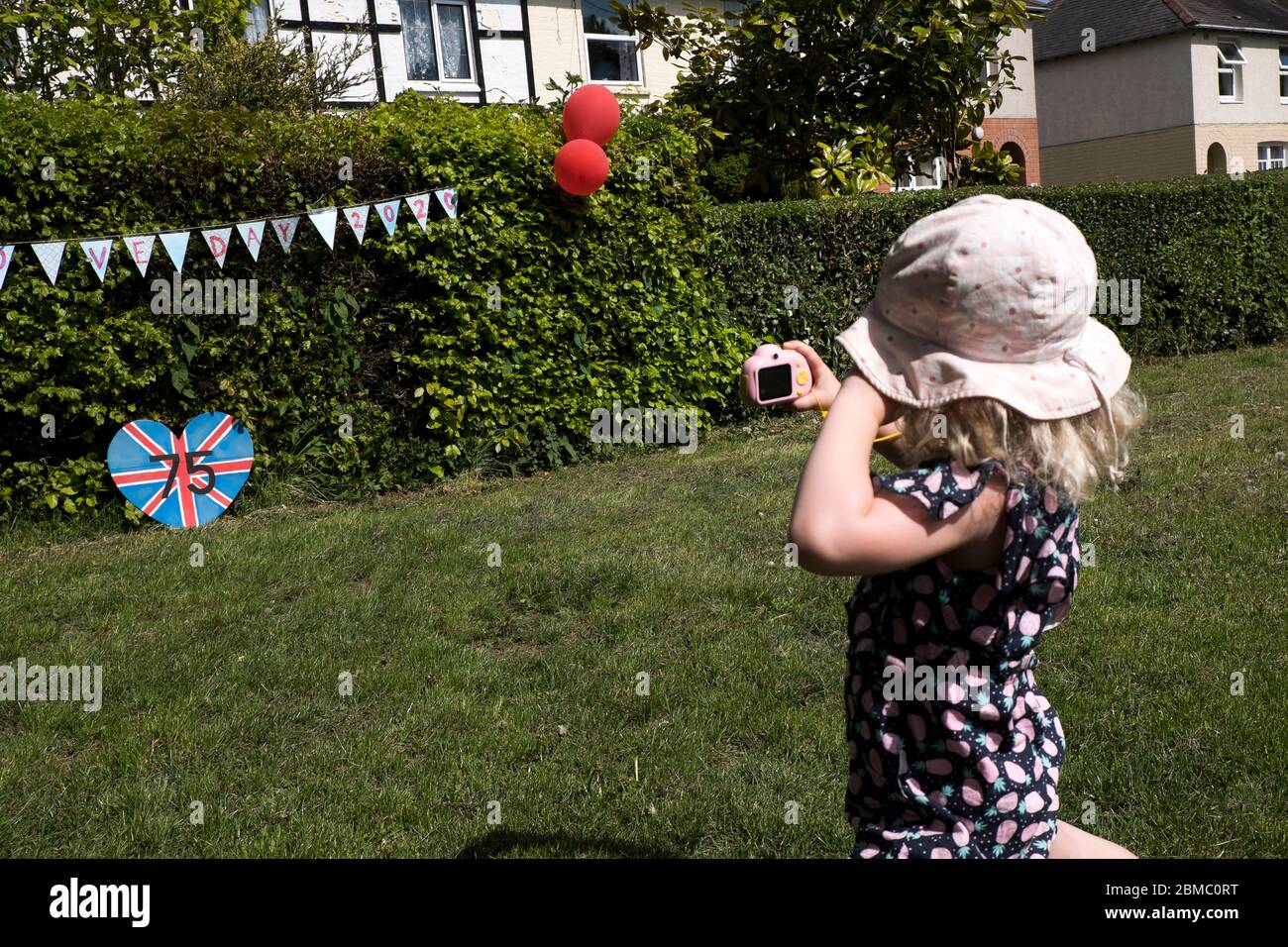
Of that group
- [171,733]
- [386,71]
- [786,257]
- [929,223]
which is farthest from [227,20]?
[929,223]

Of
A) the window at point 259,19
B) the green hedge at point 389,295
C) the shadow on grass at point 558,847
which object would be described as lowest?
the shadow on grass at point 558,847

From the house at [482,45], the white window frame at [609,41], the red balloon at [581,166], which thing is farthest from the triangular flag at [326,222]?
the white window frame at [609,41]

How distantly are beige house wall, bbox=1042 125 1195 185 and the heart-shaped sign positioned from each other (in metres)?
29.6

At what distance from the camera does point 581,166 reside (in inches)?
327

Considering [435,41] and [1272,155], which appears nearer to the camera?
[435,41]

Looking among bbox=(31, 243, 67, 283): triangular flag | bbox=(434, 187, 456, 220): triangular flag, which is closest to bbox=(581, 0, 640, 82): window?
bbox=(434, 187, 456, 220): triangular flag

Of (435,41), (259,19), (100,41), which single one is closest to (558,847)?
(100,41)

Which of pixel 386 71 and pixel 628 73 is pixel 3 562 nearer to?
pixel 386 71

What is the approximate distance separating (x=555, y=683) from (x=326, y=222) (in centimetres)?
432

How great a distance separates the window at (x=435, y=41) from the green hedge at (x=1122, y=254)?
9327 mm

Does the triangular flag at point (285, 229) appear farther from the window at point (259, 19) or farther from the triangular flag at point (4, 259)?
the window at point (259, 19)

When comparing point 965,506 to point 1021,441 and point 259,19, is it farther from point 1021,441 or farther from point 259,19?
point 259,19

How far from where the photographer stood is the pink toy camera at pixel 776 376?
208 centimetres

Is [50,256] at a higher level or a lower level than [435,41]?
lower
